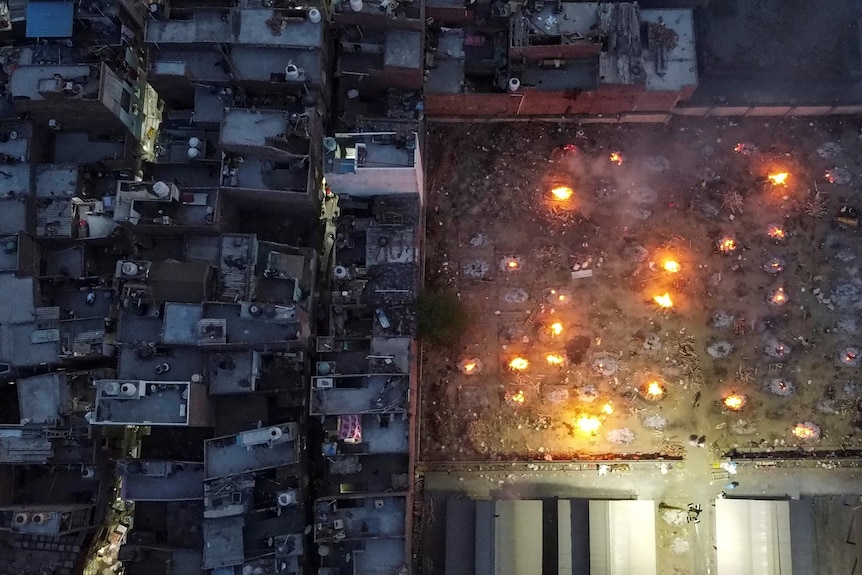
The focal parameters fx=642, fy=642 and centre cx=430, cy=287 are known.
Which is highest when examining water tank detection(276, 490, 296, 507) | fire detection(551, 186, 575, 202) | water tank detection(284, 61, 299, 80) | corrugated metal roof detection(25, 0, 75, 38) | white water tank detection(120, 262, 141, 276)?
corrugated metal roof detection(25, 0, 75, 38)

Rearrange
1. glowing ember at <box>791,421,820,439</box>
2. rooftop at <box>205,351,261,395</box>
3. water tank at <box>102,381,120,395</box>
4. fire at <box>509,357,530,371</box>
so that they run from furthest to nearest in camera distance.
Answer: fire at <box>509,357,530,371</box> → glowing ember at <box>791,421,820,439</box> → rooftop at <box>205,351,261,395</box> → water tank at <box>102,381,120,395</box>

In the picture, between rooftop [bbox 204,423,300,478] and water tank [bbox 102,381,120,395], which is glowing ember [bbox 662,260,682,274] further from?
water tank [bbox 102,381,120,395]

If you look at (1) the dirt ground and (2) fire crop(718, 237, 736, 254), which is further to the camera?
(2) fire crop(718, 237, 736, 254)

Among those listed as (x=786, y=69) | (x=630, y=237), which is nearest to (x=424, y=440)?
(x=630, y=237)

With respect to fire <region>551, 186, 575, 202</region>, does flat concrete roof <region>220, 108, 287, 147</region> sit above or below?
above

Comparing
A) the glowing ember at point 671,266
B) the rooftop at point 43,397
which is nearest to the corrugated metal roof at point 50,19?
the rooftop at point 43,397

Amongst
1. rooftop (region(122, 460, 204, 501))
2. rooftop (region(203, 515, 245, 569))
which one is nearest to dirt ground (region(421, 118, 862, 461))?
rooftop (region(203, 515, 245, 569))

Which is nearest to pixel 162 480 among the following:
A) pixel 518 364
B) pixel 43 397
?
pixel 43 397
